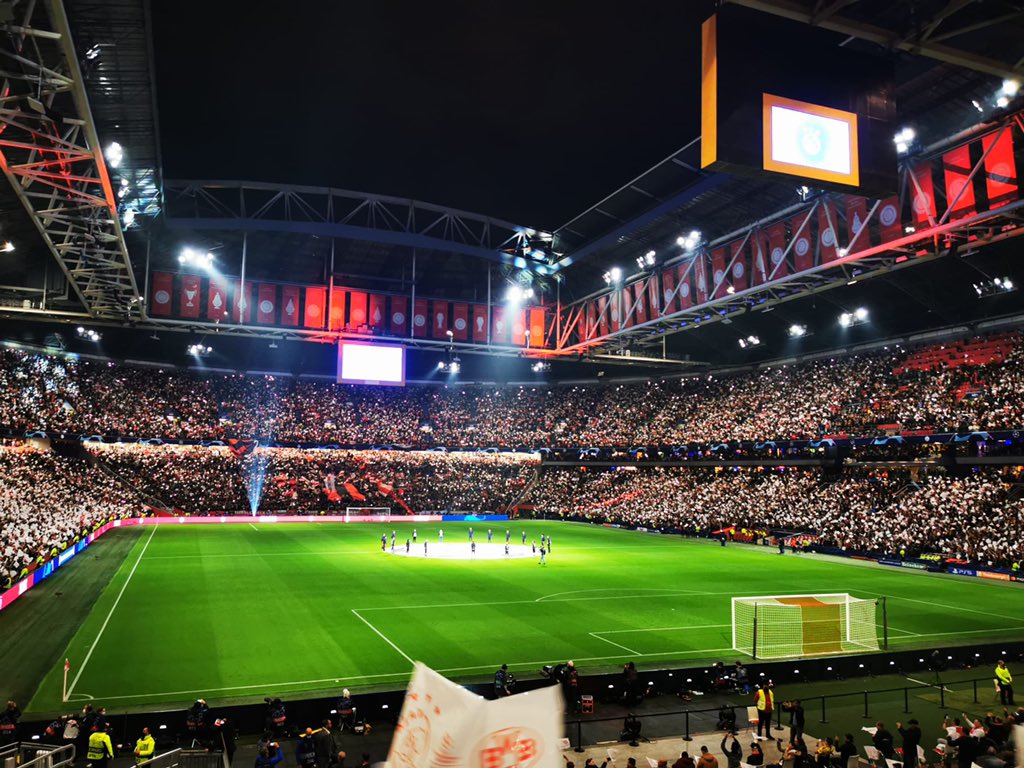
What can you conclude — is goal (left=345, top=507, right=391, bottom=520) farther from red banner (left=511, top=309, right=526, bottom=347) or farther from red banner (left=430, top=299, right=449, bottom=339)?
red banner (left=511, top=309, right=526, bottom=347)

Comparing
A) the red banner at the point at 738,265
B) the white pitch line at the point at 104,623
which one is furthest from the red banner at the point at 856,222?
the white pitch line at the point at 104,623

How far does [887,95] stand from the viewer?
12688 millimetres

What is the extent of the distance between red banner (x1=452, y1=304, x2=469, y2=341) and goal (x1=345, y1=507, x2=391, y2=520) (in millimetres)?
25261

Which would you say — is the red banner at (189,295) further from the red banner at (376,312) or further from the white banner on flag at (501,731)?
the white banner on flag at (501,731)

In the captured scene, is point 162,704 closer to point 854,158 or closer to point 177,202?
point 854,158

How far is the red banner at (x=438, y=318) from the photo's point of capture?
4966cm

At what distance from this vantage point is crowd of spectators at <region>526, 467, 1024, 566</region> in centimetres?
3766

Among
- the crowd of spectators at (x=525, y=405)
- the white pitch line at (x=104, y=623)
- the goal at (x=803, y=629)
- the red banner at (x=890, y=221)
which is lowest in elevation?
the white pitch line at (x=104, y=623)

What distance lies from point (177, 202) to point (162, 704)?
35602 millimetres

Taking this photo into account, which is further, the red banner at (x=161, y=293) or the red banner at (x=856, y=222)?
the red banner at (x=161, y=293)

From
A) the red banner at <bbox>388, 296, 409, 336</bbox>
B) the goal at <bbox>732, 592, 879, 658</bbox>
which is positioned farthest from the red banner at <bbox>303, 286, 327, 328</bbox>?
the goal at <bbox>732, 592, 879, 658</bbox>

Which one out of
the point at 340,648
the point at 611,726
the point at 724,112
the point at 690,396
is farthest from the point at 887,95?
the point at 690,396

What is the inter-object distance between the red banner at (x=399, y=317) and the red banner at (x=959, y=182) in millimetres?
33312

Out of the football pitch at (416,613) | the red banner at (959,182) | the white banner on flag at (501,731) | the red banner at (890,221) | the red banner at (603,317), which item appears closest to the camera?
the white banner on flag at (501,731)
